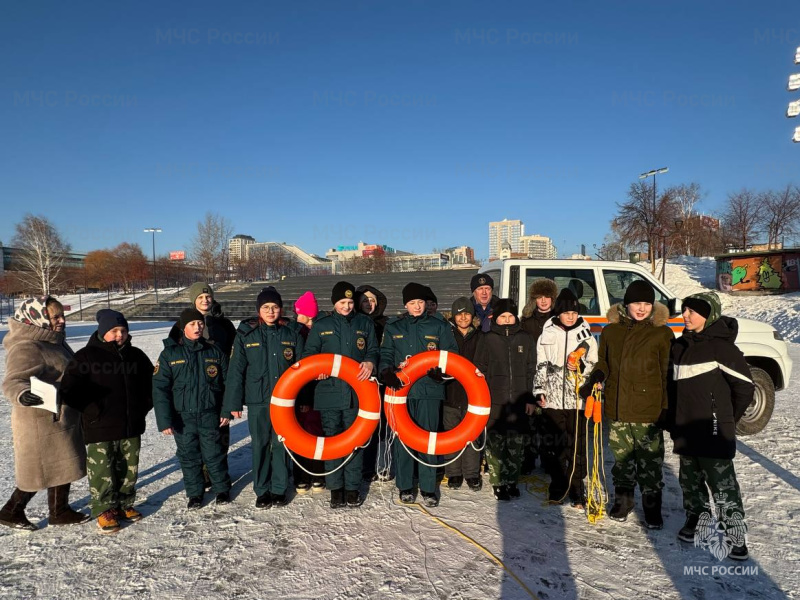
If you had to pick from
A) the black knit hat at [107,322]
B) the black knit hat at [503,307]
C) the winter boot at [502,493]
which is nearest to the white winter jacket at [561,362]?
the black knit hat at [503,307]

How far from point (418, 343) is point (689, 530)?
2.34 meters

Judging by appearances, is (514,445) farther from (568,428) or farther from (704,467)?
(704,467)

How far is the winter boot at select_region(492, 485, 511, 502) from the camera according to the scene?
3.66 m

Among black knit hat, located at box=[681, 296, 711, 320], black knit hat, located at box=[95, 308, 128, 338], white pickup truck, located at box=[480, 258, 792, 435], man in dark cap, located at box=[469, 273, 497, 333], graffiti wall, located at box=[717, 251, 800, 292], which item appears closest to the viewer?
black knit hat, located at box=[681, 296, 711, 320]

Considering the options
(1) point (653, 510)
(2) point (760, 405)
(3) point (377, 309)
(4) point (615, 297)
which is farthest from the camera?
(2) point (760, 405)

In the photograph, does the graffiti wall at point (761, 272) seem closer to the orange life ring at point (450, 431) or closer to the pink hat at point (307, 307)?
the orange life ring at point (450, 431)

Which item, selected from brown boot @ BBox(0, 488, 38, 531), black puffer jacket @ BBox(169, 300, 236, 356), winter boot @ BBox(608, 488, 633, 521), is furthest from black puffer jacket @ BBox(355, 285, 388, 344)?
brown boot @ BBox(0, 488, 38, 531)

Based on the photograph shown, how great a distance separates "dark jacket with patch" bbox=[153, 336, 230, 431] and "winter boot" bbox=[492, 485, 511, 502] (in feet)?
7.82

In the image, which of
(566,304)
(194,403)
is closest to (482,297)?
(566,304)

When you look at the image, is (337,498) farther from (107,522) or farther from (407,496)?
(107,522)

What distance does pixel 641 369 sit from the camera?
312 cm

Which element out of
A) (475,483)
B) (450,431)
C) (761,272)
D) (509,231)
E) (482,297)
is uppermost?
(509,231)

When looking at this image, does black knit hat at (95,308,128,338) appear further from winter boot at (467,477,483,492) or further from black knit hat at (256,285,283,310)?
winter boot at (467,477,483,492)

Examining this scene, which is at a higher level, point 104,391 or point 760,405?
point 104,391
